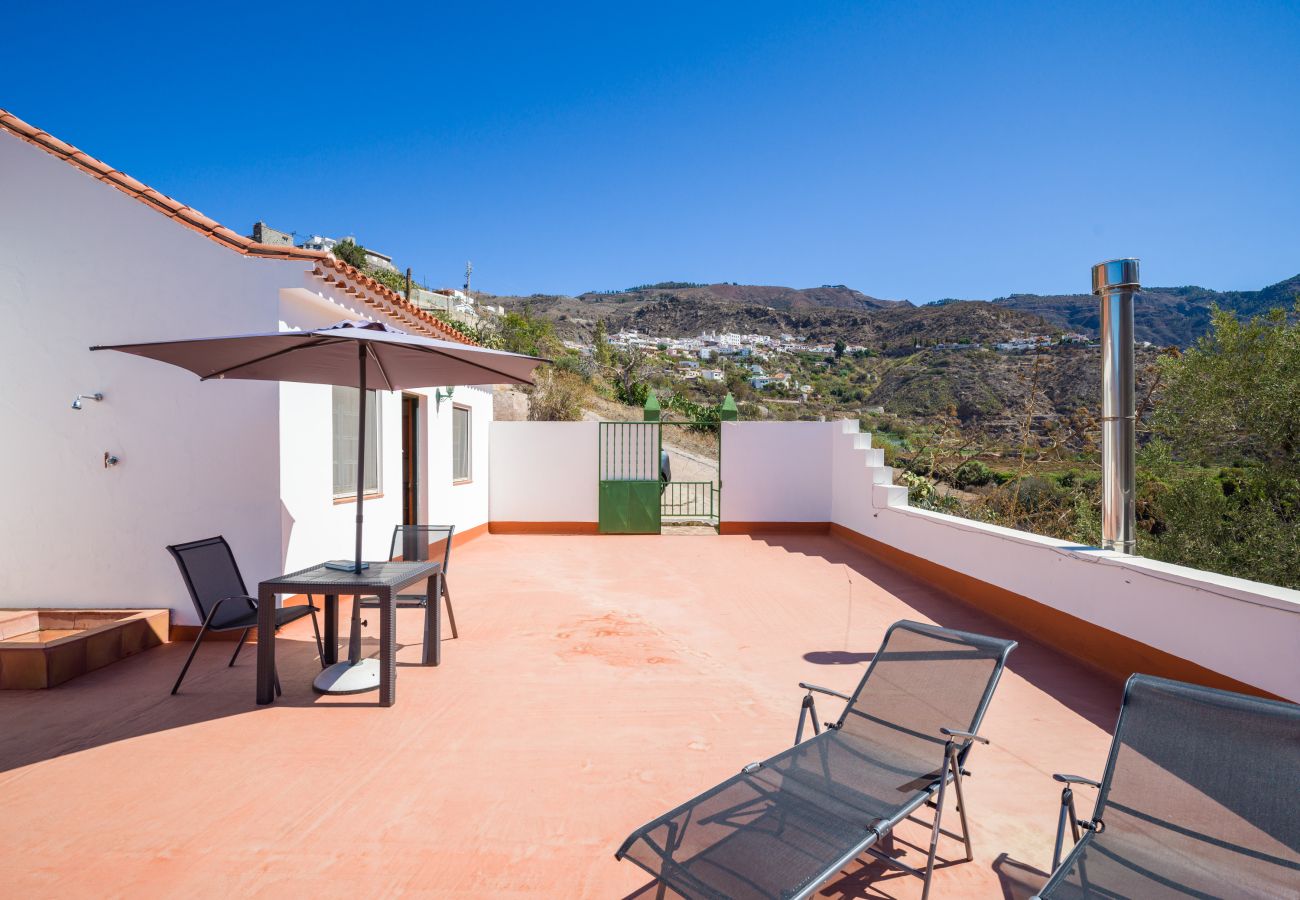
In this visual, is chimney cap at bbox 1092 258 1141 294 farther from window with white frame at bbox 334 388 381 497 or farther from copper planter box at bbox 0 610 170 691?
copper planter box at bbox 0 610 170 691

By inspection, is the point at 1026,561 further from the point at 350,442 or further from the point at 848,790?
the point at 350,442

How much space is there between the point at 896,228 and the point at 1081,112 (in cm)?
2037

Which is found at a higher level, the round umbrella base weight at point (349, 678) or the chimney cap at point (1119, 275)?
the chimney cap at point (1119, 275)

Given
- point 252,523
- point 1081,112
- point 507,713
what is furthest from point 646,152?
point 507,713

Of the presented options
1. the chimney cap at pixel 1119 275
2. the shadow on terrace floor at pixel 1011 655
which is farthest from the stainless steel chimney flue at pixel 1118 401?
the shadow on terrace floor at pixel 1011 655

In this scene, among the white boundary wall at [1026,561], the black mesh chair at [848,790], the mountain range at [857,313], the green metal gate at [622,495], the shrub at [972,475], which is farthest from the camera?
the mountain range at [857,313]

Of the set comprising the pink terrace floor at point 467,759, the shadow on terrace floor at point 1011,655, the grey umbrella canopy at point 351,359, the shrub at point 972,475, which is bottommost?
the shadow on terrace floor at point 1011,655

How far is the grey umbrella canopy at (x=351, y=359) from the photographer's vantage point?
401 cm

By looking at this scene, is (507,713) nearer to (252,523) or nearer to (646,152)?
(252,523)

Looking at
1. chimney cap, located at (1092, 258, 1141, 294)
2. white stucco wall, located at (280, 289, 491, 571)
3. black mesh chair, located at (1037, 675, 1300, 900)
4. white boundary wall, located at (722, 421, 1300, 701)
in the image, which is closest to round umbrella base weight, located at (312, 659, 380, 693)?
white stucco wall, located at (280, 289, 491, 571)

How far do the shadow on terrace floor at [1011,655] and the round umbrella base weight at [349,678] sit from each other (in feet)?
10.1

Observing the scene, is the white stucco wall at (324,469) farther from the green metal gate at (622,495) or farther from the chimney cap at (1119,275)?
the chimney cap at (1119,275)

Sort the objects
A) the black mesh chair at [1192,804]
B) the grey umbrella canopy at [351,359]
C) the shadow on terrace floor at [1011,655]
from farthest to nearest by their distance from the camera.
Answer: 1. the shadow on terrace floor at [1011,655]
2. the grey umbrella canopy at [351,359]
3. the black mesh chair at [1192,804]

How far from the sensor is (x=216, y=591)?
461cm
